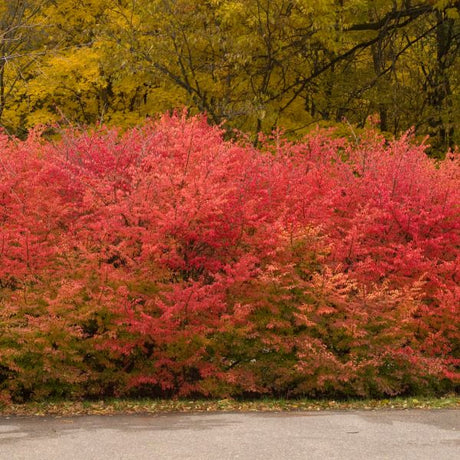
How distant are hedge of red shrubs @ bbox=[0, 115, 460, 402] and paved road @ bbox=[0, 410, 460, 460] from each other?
103 cm

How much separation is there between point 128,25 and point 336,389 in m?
12.5

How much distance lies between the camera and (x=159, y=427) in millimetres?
6910

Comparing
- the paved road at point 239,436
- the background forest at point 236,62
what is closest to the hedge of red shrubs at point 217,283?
Result: the paved road at point 239,436

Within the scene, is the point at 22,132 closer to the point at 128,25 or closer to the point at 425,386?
the point at 128,25

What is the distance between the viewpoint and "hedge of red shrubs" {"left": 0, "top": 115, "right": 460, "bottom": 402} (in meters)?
8.30

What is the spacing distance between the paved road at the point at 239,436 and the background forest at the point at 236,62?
28.0 ft

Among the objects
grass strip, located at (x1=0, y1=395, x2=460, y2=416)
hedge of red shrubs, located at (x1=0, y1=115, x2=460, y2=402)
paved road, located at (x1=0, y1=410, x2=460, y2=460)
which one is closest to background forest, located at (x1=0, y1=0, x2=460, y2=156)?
hedge of red shrubs, located at (x1=0, y1=115, x2=460, y2=402)

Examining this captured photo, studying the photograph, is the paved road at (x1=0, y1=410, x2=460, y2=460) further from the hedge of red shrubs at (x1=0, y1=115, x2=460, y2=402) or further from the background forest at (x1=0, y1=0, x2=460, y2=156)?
the background forest at (x1=0, y1=0, x2=460, y2=156)

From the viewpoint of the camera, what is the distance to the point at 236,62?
54.0 ft

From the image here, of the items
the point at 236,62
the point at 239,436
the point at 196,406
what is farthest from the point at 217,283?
the point at 236,62

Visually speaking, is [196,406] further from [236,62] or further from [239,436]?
[236,62]

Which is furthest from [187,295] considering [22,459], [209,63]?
[209,63]

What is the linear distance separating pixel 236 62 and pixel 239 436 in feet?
37.4

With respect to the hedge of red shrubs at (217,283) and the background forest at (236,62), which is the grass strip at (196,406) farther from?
the background forest at (236,62)
